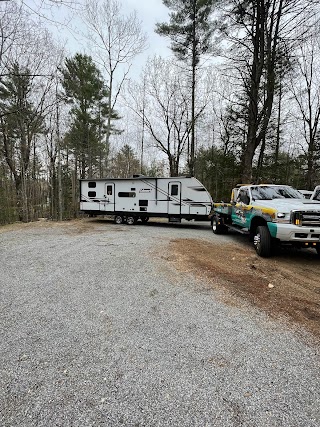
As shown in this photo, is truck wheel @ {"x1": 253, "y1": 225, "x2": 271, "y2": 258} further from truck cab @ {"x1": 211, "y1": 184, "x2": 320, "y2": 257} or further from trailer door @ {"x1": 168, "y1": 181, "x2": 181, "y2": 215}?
trailer door @ {"x1": 168, "y1": 181, "x2": 181, "y2": 215}

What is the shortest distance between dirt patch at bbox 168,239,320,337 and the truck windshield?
1.60 meters

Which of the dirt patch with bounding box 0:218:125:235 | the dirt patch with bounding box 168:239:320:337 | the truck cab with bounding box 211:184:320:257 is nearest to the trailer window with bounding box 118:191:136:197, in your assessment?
the dirt patch with bounding box 0:218:125:235

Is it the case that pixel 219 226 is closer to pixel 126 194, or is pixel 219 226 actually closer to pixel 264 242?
pixel 264 242

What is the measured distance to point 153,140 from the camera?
21.9 m

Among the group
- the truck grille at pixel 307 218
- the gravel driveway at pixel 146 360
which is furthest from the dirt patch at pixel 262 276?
the truck grille at pixel 307 218

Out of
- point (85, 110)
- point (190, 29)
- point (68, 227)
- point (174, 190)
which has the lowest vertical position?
point (68, 227)

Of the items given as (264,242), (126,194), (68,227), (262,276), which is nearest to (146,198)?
(126,194)

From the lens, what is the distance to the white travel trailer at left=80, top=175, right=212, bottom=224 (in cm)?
1099

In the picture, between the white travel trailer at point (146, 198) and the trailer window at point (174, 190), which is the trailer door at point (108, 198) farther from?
the trailer window at point (174, 190)

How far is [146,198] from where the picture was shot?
1174 centimetres

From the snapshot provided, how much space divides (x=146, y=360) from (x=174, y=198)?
934 centimetres

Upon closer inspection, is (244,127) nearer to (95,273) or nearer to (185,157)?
(185,157)

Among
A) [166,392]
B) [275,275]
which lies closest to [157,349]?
[166,392]

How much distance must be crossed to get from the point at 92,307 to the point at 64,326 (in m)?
0.51
